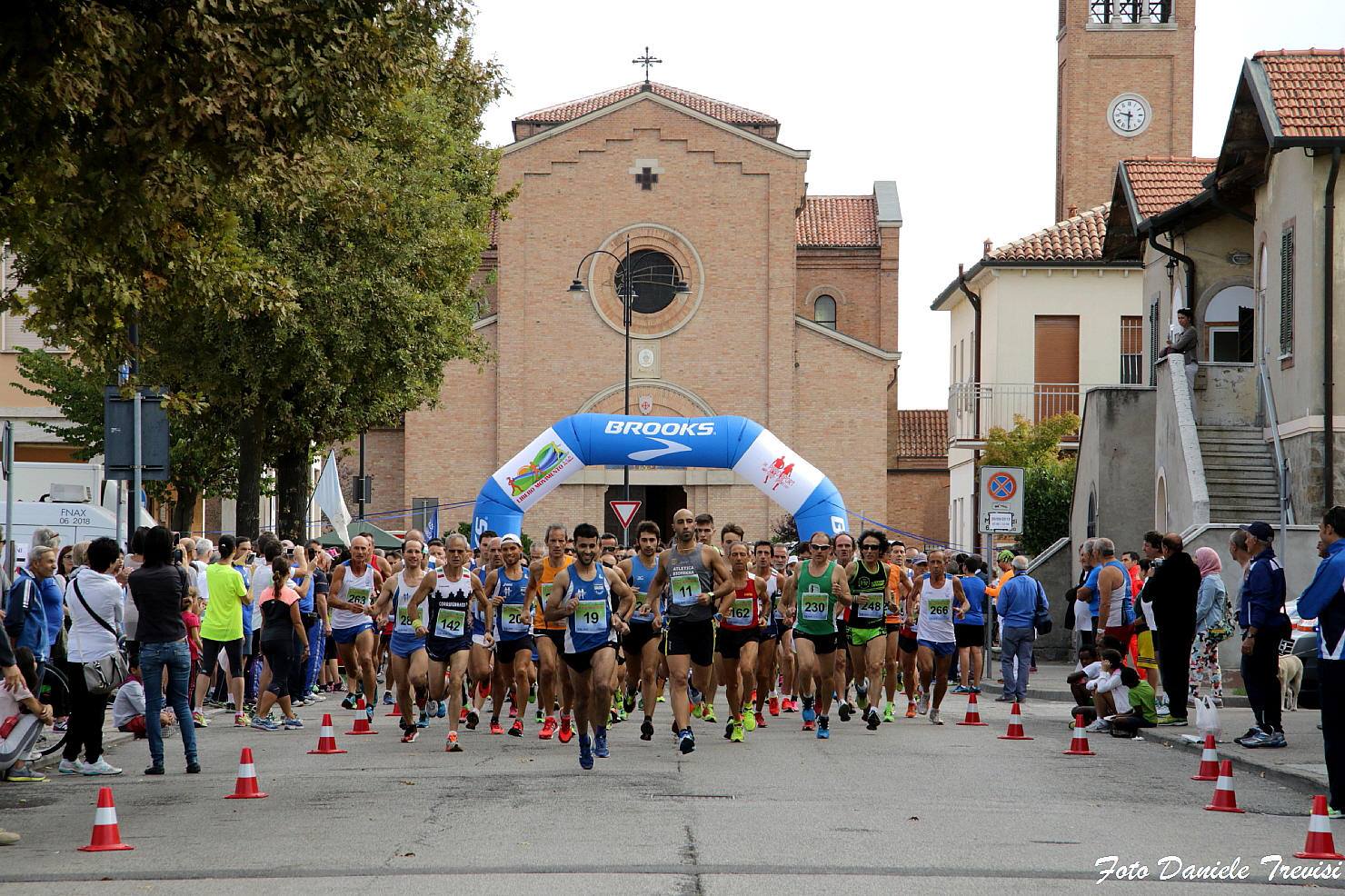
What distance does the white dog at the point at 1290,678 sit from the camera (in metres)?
17.8

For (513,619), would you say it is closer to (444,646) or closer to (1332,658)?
(444,646)

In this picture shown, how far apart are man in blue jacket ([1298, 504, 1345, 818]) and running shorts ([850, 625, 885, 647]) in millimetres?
6322

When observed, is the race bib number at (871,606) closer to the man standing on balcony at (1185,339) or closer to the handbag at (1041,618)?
the handbag at (1041,618)

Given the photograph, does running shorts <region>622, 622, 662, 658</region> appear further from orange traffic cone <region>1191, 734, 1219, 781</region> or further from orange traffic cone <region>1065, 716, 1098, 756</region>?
orange traffic cone <region>1191, 734, 1219, 781</region>

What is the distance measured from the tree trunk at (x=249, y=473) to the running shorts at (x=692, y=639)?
14567mm

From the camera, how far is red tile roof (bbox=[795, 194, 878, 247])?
6247 cm

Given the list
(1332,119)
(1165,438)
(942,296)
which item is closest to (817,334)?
(942,296)

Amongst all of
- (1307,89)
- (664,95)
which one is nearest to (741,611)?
(1307,89)

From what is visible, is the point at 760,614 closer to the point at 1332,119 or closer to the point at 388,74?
the point at 388,74

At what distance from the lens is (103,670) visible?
13.4 meters

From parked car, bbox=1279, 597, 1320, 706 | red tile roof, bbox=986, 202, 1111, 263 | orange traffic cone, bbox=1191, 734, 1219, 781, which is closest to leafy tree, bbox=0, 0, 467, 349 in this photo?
orange traffic cone, bbox=1191, 734, 1219, 781

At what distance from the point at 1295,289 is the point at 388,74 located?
52.3 feet

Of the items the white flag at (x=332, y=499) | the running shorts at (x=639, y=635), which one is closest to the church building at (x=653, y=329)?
the white flag at (x=332, y=499)

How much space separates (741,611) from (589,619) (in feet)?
10.5
